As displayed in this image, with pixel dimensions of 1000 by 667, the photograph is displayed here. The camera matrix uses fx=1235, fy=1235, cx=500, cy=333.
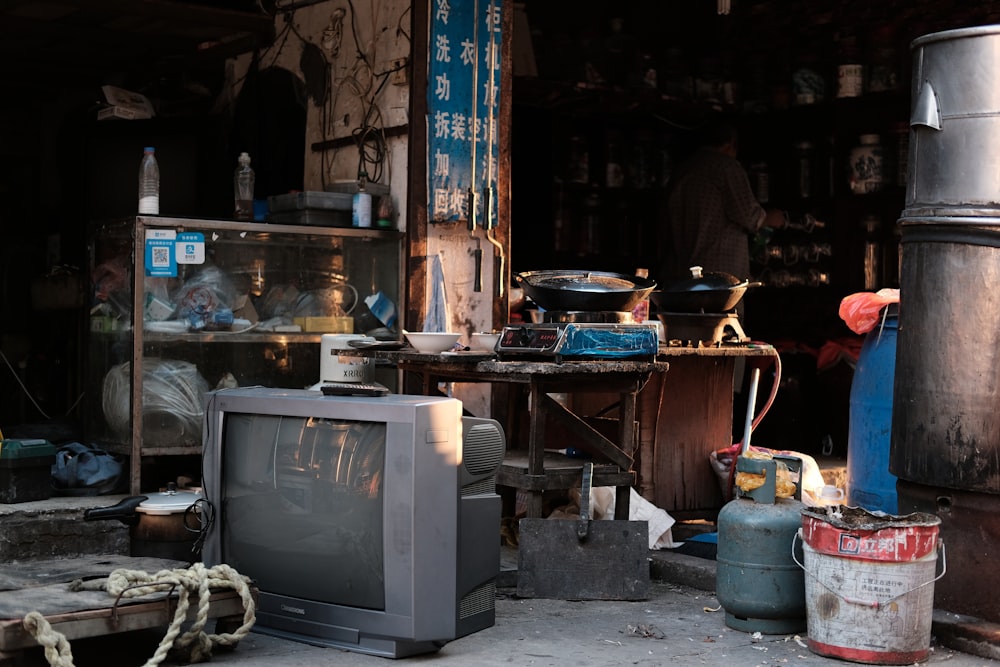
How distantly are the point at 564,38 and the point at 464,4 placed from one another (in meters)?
2.12

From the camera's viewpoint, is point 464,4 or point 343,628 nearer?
point 343,628

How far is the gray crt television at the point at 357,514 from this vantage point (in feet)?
13.6

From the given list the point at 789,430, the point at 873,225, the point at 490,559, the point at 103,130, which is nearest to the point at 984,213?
the point at 490,559

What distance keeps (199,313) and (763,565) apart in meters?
3.01

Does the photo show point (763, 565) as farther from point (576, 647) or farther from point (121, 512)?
point (121, 512)

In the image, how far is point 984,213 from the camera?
14.8 feet

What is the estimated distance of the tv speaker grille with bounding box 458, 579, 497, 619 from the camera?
440 centimetres

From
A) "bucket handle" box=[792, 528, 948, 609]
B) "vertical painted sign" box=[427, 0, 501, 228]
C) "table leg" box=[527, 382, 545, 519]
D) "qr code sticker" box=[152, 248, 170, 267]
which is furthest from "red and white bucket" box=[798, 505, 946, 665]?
"qr code sticker" box=[152, 248, 170, 267]

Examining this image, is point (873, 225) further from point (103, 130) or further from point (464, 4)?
point (103, 130)

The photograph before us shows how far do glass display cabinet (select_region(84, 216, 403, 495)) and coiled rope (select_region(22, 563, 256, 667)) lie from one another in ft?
5.98

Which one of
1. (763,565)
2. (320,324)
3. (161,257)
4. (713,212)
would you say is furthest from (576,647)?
(713,212)

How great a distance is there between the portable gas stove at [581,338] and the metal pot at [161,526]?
1.49 meters

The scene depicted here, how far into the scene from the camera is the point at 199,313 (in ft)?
20.0

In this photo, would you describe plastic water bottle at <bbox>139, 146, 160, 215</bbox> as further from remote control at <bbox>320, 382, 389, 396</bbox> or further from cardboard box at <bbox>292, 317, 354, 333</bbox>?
remote control at <bbox>320, 382, 389, 396</bbox>
